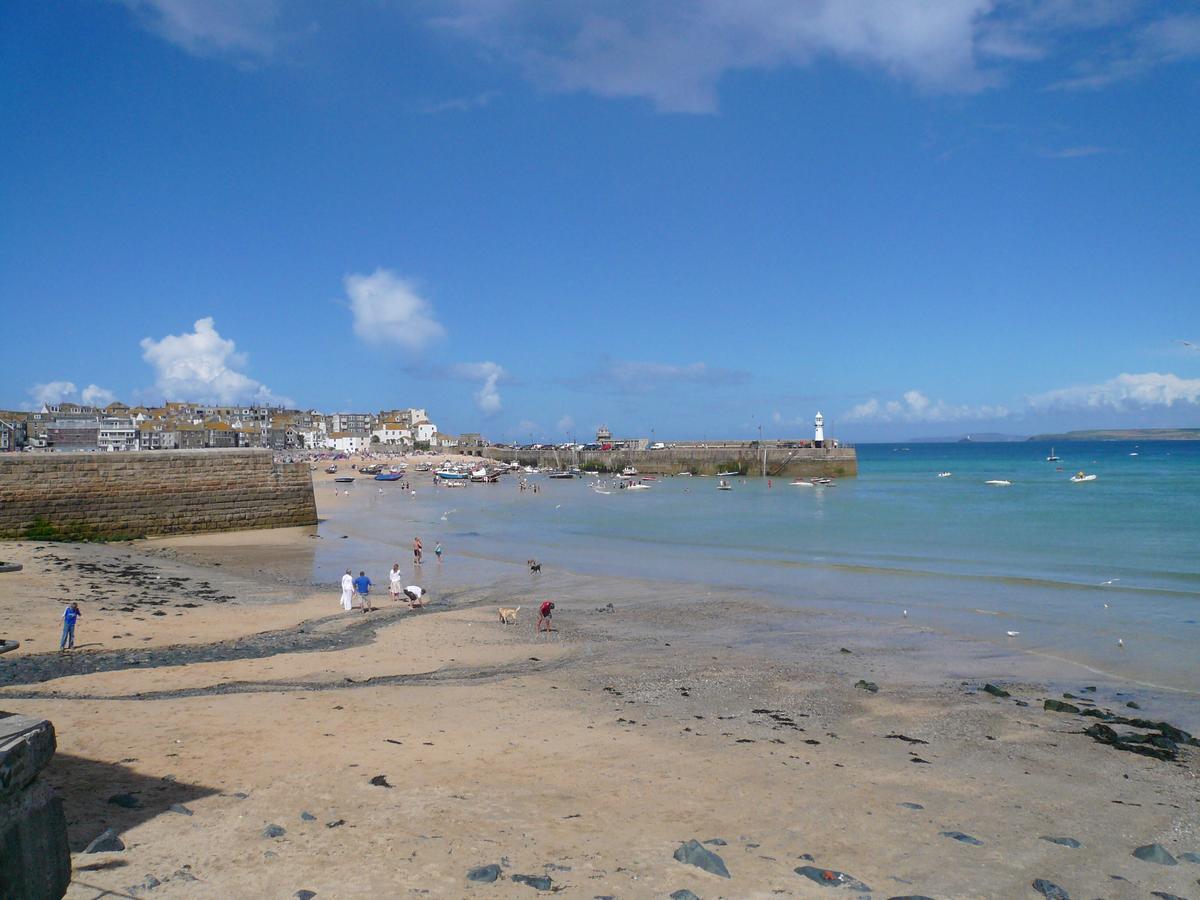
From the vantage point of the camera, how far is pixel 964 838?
684 centimetres

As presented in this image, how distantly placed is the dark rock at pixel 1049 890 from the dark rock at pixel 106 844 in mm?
6376

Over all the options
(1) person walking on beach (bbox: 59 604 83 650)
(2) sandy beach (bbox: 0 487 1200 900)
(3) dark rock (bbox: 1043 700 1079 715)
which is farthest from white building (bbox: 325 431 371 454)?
(3) dark rock (bbox: 1043 700 1079 715)

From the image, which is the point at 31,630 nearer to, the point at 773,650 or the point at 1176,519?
the point at 773,650

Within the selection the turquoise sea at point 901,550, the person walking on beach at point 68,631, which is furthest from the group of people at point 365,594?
the person walking on beach at point 68,631

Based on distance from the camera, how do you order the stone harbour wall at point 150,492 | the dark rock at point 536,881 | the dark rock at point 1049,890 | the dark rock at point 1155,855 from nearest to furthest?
the dark rock at point 536,881
the dark rock at point 1049,890
the dark rock at point 1155,855
the stone harbour wall at point 150,492

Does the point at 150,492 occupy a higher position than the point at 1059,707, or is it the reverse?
the point at 150,492

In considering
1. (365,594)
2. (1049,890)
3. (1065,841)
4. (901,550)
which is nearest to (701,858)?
(1049,890)

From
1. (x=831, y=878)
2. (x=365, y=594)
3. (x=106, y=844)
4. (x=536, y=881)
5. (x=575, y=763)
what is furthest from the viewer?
(x=365, y=594)

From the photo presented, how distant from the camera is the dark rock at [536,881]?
215 inches

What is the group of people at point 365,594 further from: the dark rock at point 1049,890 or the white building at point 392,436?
the white building at point 392,436

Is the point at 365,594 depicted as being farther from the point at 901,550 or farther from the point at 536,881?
the point at 901,550

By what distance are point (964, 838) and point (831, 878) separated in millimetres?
1653

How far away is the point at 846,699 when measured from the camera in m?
11.4

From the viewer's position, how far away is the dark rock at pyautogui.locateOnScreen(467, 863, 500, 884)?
18.0 ft
